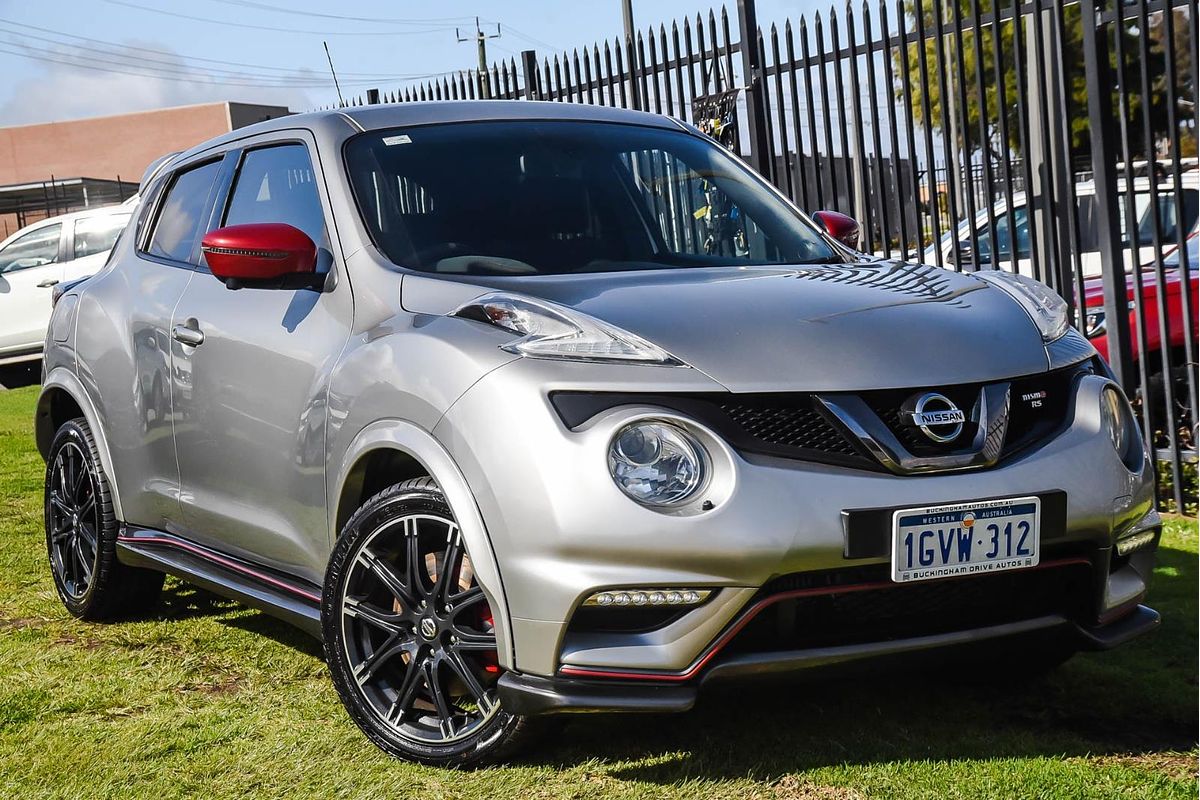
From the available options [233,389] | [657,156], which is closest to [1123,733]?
[657,156]

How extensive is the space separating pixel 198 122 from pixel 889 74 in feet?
134

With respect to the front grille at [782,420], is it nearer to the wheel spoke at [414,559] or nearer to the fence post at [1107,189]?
the wheel spoke at [414,559]

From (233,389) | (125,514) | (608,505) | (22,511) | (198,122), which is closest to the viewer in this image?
(608,505)

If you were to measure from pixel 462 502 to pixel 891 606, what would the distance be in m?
0.99

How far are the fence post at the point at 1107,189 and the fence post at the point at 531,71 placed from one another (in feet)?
14.1

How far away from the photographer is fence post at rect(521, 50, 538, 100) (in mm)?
9875

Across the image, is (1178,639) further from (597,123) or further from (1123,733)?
(597,123)

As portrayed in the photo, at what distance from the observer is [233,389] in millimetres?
4141

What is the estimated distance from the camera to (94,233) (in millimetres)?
15273

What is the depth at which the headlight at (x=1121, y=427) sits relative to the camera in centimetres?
341

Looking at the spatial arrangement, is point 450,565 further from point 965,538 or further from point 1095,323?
point 1095,323

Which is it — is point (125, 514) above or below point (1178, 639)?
above

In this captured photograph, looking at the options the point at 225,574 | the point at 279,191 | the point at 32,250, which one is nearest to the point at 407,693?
the point at 225,574

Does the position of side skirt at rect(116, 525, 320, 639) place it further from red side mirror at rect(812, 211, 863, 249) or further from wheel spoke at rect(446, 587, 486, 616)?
red side mirror at rect(812, 211, 863, 249)
